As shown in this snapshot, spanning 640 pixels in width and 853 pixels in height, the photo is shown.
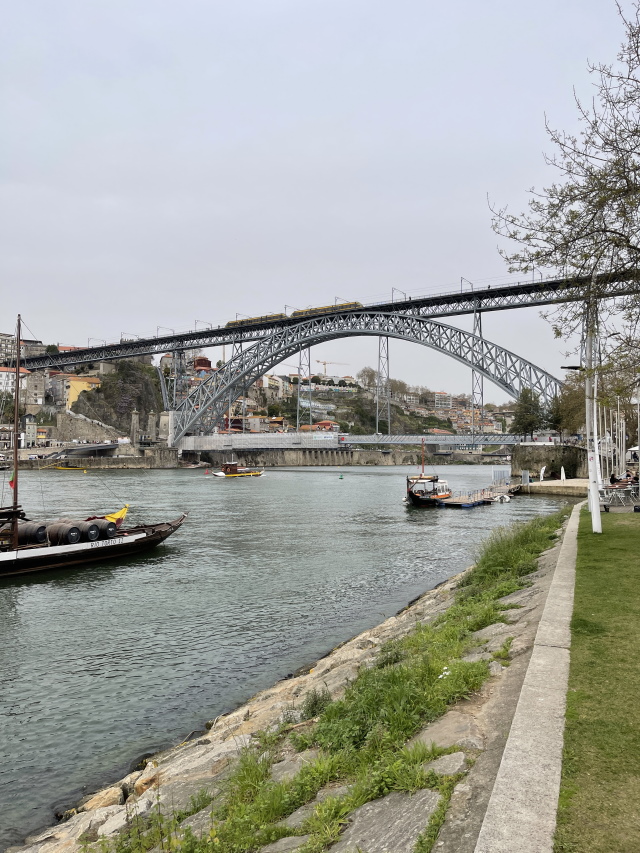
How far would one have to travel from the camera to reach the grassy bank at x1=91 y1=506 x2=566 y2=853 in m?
3.10

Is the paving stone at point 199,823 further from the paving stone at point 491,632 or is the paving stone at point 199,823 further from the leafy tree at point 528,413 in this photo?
the leafy tree at point 528,413

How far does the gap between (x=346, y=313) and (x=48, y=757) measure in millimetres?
63004

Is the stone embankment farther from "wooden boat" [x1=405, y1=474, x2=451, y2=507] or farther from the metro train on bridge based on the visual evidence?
the metro train on bridge

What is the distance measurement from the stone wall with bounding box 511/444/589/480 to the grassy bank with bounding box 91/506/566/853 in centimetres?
4606

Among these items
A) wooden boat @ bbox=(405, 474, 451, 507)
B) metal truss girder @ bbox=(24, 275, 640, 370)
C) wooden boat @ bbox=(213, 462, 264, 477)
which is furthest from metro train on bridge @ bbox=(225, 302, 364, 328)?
wooden boat @ bbox=(405, 474, 451, 507)

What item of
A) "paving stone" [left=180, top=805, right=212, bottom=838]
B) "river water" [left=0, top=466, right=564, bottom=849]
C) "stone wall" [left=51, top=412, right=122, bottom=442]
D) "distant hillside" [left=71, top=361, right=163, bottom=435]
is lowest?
"river water" [left=0, top=466, right=564, bottom=849]

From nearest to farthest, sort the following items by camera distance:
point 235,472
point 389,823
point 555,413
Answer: point 389,823, point 555,413, point 235,472

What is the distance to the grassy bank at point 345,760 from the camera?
3.10 metres

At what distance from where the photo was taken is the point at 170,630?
35.7 feet

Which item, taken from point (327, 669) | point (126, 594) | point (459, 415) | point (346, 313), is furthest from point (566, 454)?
point (459, 415)

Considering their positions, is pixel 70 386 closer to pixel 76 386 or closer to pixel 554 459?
pixel 76 386

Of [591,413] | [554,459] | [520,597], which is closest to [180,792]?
[520,597]

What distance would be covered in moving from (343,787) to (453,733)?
708mm

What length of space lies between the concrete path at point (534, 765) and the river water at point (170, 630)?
4257 millimetres
